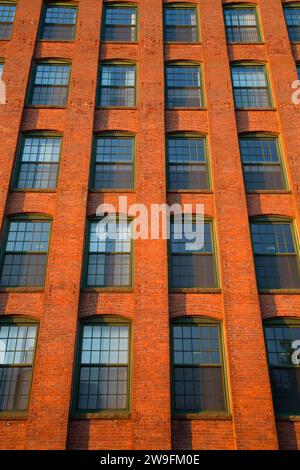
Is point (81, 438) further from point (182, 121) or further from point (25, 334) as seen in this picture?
point (182, 121)

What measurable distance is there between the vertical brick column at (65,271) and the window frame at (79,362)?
0.34 metres

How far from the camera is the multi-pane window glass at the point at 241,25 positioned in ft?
64.5

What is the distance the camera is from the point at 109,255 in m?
14.3

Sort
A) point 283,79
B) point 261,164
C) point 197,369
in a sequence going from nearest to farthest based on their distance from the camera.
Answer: point 197,369
point 261,164
point 283,79

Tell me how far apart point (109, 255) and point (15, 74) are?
9401mm

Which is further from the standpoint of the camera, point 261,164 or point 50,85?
point 50,85

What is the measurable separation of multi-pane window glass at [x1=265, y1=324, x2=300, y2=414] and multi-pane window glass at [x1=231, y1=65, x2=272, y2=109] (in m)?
9.63

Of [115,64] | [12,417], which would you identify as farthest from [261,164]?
[12,417]

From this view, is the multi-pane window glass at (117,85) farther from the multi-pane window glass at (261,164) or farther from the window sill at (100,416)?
the window sill at (100,416)

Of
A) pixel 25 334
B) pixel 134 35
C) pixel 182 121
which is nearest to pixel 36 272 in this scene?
pixel 25 334

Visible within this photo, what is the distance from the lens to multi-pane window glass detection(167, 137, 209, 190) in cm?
1577

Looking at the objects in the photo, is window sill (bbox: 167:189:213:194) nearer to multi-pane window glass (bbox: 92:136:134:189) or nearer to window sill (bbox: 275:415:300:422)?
multi-pane window glass (bbox: 92:136:134:189)

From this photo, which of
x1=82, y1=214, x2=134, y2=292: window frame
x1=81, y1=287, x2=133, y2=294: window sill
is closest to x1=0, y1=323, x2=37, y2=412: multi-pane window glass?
x1=81, y1=287, x2=133, y2=294: window sill

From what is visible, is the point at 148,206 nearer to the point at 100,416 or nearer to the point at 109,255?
the point at 109,255
